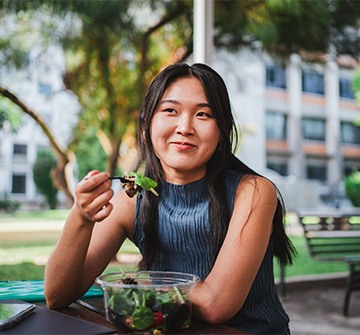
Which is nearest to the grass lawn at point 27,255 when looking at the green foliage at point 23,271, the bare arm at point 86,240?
the green foliage at point 23,271

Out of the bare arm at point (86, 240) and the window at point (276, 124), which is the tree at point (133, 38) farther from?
the window at point (276, 124)

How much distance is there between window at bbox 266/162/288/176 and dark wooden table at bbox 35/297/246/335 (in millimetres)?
13841

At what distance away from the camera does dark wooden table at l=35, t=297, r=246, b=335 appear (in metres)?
0.83

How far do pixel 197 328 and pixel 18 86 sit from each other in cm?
313

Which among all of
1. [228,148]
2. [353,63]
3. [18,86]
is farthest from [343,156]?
[228,148]

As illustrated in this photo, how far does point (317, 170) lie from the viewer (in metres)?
14.7

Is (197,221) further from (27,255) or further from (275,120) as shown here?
(275,120)

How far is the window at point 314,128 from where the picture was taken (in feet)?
46.9

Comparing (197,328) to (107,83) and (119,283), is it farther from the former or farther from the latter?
(107,83)

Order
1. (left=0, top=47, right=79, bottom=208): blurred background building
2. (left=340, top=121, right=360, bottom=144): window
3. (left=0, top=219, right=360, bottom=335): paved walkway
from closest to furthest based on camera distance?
(left=0, top=219, right=360, bottom=335): paved walkway
(left=0, top=47, right=79, bottom=208): blurred background building
(left=340, top=121, right=360, bottom=144): window

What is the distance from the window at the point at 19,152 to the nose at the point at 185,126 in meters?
3.06

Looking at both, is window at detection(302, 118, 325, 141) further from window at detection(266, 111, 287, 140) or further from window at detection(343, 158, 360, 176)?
window at detection(343, 158, 360, 176)

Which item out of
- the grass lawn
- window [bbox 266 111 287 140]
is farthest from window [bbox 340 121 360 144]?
the grass lawn

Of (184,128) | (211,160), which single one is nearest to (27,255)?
(211,160)
